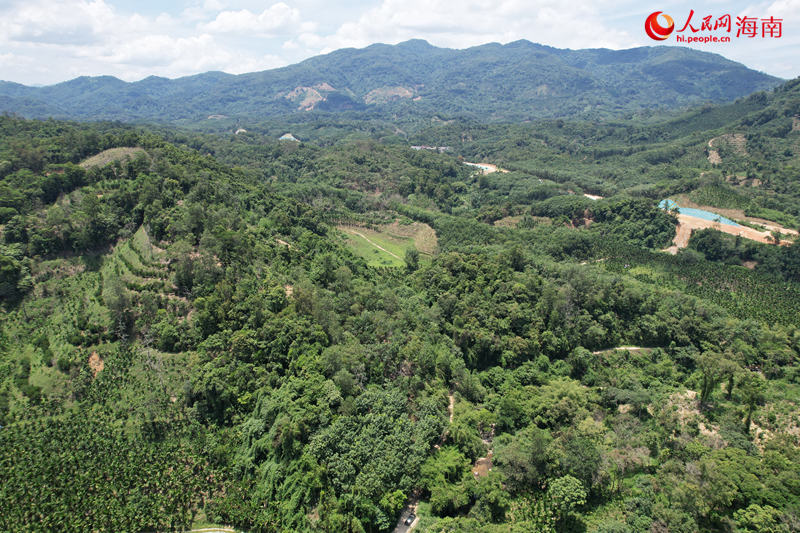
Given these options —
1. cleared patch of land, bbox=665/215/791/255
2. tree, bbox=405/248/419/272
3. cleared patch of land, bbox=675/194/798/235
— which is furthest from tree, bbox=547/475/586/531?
cleared patch of land, bbox=675/194/798/235

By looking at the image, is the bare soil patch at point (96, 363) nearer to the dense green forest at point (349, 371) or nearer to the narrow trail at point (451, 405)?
the dense green forest at point (349, 371)

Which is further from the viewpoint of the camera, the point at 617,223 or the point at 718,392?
the point at 617,223

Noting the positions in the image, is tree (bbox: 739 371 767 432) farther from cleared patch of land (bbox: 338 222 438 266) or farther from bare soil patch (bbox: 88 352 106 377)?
bare soil patch (bbox: 88 352 106 377)

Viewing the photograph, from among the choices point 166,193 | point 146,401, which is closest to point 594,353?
point 146,401

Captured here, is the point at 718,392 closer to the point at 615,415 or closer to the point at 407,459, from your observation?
the point at 615,415

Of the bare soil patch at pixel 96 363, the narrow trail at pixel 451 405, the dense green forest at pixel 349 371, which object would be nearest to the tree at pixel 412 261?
the dense green forest at pixel 349 371

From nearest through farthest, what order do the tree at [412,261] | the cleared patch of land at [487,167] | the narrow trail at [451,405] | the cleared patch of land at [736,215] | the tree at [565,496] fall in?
the tree at [565,496] < the narrow trail at [451,405] < the tree at [412,261] < the cleared patch of land at [736,215] < the cleared patch of land at [487,167]
